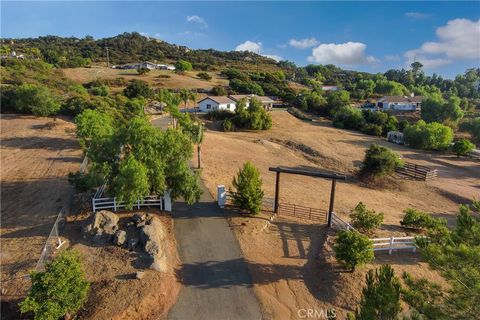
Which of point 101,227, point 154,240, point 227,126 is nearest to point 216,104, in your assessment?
point 227,126

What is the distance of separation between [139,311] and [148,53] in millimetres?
158251

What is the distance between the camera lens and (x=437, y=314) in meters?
7.74

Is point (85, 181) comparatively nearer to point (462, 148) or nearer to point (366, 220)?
point (366, 220)

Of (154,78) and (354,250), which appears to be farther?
(154,78)

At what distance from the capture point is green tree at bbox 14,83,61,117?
4194 cm

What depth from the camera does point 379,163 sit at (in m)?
30.5

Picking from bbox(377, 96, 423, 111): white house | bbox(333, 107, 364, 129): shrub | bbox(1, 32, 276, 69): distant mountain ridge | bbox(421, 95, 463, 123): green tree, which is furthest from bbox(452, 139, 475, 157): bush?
bbox(1, 32, 276, 69): distant mountain ridge

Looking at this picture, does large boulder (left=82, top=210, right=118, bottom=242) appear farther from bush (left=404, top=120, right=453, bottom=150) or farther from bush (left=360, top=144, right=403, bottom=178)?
bush (left=404, top=120, right=453, bottom=150)

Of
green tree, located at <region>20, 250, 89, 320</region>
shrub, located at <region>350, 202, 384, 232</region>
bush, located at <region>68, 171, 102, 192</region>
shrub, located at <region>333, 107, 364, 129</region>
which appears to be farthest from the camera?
shrub, located at <region>333, 107, 364, 129</region>

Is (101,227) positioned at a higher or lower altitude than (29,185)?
higher

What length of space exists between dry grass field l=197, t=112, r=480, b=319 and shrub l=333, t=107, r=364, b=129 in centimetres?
311

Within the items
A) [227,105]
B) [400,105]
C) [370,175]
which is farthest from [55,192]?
[400,105]

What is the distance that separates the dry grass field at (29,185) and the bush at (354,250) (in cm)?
1305

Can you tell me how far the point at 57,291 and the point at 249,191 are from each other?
10736 millimetres
